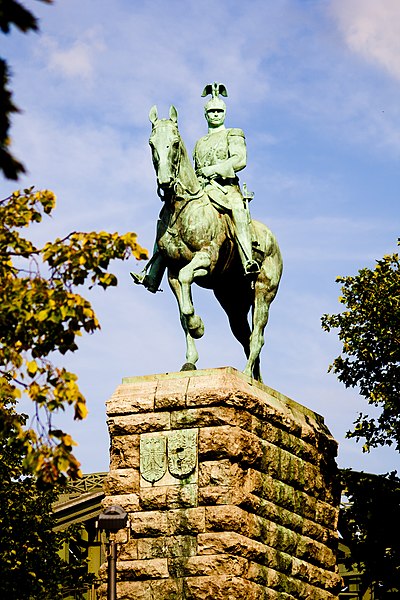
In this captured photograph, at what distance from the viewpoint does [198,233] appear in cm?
1966


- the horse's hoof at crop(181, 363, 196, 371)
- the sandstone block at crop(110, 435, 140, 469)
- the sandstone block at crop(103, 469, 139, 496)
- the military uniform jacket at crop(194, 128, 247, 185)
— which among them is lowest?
the sandstone block at crop(103, 469, 139, 496)

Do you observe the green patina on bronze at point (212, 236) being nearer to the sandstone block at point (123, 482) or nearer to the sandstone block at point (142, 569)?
the sandstone block at point (123, 482)

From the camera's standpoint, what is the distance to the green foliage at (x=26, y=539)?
33188 millimetres

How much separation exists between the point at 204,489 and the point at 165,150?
14.4 ft

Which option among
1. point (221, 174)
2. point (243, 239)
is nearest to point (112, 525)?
point (243, 239)

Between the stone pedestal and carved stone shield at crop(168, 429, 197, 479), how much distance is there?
0.04 ft

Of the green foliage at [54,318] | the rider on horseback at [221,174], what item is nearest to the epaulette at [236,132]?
the rider on horseback at [221,174]

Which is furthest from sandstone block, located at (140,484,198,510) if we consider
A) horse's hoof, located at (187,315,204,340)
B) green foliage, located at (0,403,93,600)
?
green foliage, located at (0,403,93,600)

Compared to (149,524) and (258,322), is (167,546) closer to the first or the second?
(149,524)

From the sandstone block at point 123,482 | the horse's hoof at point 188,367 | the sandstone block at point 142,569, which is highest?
the horse's hoof at point 188,367

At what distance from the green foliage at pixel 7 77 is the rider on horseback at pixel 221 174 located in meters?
10.6

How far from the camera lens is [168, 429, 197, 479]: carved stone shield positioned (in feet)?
60.6

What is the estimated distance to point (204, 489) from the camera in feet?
60.0

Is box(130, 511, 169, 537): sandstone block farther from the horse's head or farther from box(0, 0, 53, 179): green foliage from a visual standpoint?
box(0, 0, 53, 179): green foliage
